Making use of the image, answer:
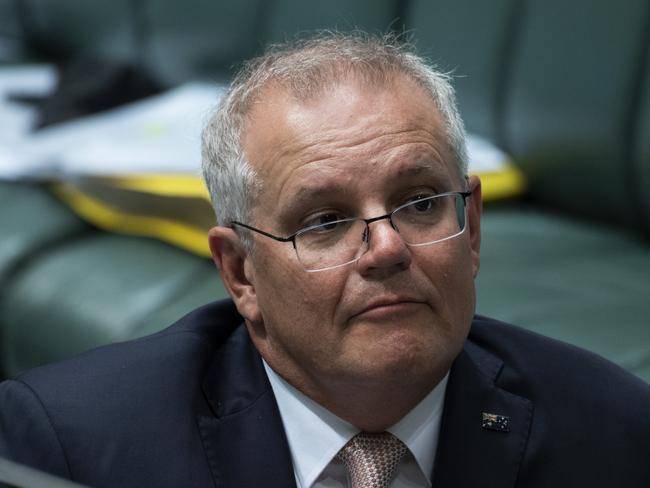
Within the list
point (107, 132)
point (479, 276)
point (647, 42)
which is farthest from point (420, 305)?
point (107, 132)

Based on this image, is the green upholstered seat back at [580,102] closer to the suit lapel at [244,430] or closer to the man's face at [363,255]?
the man's face at [363,255]

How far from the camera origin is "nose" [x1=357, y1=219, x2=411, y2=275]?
1.02m

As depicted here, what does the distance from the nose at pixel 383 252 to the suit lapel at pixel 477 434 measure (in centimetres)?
19

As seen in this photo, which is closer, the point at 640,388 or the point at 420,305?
the point at 420,305

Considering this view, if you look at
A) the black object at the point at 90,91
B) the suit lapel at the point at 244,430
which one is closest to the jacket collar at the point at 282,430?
the suit lapel at the point at 244,430

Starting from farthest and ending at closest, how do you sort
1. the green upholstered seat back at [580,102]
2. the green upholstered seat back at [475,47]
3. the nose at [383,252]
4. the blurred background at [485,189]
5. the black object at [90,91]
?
the black object at [90,91], the green upholstered seat back at [475,47], the green upholstered seat back at [580,102], the blurred background at [485,189], the nose at [383,252]

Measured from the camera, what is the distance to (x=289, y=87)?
1.10 metres

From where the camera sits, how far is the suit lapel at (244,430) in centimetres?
109

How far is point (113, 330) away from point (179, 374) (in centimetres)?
77

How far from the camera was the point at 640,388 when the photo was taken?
120 centimetres

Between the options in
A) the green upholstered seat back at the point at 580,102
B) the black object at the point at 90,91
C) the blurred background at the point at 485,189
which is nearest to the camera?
the blurred background at the point at 485,189

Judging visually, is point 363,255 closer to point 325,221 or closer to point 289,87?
point 325,221

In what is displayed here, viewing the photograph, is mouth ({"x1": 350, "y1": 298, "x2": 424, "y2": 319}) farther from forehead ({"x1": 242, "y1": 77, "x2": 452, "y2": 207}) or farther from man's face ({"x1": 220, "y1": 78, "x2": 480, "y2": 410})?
forehead ({"x1": 242, "y1": 77, "x2": 452, "y2": 207})

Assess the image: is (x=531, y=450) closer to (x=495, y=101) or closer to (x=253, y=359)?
(x=253, y=359)
